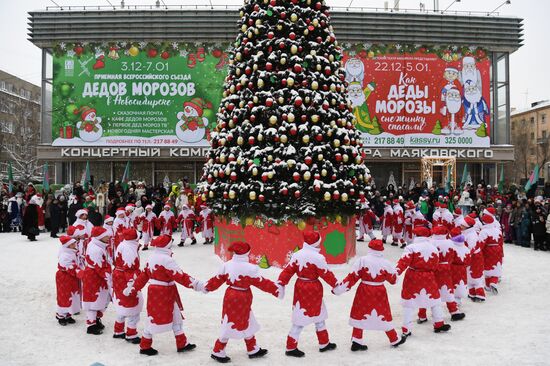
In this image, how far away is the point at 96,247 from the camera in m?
6.96

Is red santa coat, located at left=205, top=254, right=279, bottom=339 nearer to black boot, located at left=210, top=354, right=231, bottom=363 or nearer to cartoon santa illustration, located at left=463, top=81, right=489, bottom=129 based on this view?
black boot, located at left=210, top=354, right=231, bottom=363

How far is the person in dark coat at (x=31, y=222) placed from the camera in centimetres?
1638

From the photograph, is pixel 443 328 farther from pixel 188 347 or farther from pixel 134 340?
pixel 134 340

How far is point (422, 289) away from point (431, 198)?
12917mm

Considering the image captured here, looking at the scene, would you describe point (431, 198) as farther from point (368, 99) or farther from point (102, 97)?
point (102, 97)

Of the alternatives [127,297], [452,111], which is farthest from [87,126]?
[127,297]

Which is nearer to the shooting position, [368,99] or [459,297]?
[459,297]

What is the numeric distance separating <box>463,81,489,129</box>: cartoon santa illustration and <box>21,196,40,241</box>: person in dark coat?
22491 mm

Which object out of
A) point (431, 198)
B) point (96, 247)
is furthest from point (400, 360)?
point (431, 198)

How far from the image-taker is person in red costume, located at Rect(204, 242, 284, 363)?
18.6ft

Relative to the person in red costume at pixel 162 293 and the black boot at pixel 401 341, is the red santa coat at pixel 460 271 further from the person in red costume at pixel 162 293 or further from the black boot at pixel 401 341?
the person in red costume at pixel 162 293

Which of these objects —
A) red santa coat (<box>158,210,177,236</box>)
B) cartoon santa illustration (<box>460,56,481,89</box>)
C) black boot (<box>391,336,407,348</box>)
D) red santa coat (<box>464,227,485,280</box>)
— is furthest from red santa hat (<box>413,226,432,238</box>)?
cartoon santa illustration (<box>460,56,481,89</box>)

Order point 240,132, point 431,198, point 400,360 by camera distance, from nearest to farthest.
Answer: point 400,360 < point 240,132 < point 431,198

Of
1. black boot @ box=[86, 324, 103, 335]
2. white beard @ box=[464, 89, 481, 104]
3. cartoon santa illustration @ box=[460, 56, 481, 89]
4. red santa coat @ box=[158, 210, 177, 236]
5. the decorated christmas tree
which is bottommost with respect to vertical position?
black boot @ box=[86, 324, 103, 335]
